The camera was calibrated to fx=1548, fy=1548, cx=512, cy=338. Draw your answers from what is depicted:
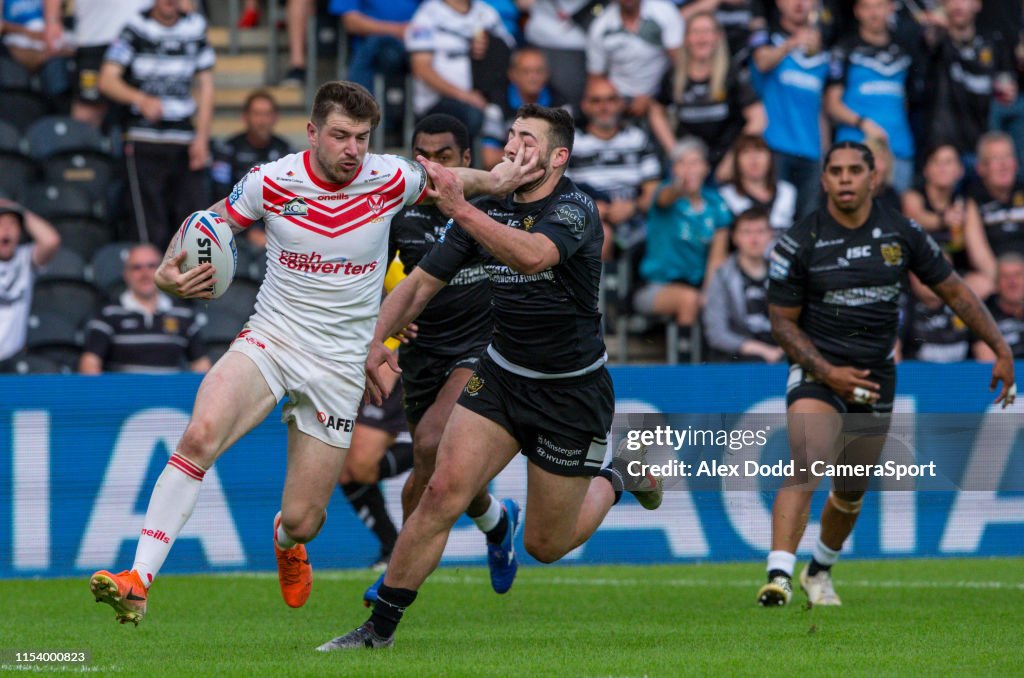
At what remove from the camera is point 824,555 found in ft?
31.3

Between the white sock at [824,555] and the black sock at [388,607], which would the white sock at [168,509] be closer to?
the black sock at [388,607]

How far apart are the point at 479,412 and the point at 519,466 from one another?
15.4ft

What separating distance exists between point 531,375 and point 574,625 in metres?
1.68

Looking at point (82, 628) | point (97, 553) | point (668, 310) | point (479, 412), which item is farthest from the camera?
point (668, 310)

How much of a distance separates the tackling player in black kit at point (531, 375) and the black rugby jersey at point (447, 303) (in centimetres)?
106

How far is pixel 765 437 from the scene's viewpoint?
34.5 feet

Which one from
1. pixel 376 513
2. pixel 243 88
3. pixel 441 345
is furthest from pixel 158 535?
pixel 243 88

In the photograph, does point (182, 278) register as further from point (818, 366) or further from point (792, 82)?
point (792, 82)

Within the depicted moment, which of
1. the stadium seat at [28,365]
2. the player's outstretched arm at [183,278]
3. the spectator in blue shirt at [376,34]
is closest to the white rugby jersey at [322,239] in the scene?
the player's outstretched arm at [183,278]

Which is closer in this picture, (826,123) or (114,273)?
(114,273)

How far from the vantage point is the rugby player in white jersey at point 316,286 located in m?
7.35

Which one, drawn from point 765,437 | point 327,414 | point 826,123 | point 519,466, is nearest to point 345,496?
point 519,466

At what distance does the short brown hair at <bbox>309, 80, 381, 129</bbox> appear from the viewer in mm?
7348

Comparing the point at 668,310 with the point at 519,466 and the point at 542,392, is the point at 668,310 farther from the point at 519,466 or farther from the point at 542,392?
the point at 542,392
